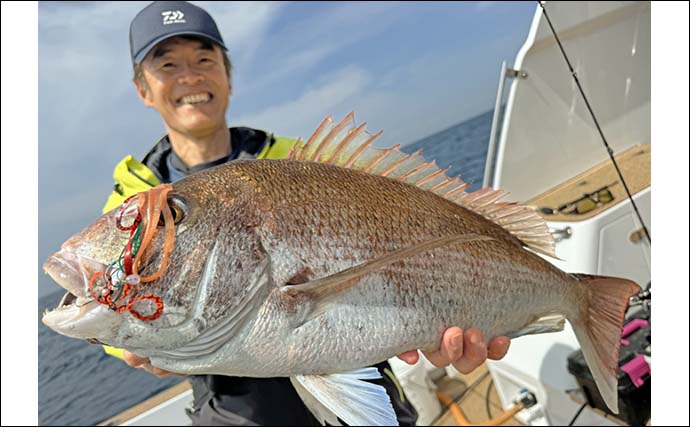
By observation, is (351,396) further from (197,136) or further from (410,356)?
(197,136)

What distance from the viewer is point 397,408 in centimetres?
214

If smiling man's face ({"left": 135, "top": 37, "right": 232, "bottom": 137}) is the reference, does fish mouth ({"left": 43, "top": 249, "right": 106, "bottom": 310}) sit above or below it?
below

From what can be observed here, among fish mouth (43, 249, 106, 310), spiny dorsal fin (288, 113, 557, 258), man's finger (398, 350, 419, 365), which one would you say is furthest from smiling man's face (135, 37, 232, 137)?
man's finger (398, 350, 419, 365)

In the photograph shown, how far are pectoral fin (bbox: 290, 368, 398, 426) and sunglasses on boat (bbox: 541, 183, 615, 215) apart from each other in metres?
2.92

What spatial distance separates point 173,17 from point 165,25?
55mm

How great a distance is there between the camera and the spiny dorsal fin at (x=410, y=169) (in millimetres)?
1316

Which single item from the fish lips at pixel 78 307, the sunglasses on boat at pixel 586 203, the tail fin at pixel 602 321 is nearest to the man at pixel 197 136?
the tail fin at pixel 602 321

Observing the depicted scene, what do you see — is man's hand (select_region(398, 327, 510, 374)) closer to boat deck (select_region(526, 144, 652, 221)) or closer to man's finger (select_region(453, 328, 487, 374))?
man's finger (select_region(453, 328, 487, 374))

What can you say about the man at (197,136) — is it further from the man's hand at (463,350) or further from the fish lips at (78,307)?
the fish lips at (78,307)

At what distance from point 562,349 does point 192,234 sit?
2898mm

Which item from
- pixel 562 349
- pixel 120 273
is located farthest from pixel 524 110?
pixel 120 273

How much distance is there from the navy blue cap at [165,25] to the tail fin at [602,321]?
1.82 metres

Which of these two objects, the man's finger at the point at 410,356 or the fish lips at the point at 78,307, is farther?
the man's finger at the point at 410,356

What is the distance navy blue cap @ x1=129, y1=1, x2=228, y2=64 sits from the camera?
2.13 m
